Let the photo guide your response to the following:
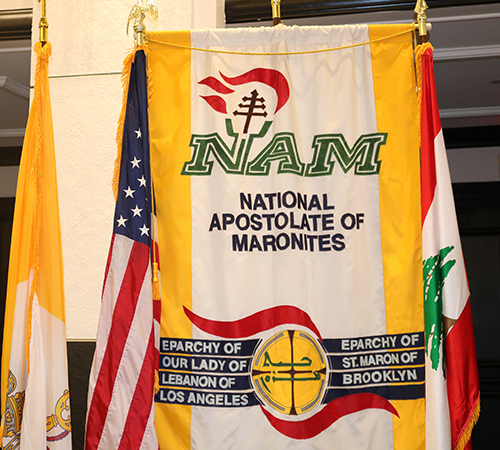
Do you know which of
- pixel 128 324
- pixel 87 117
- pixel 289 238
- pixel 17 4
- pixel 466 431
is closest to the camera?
pixel 466 431

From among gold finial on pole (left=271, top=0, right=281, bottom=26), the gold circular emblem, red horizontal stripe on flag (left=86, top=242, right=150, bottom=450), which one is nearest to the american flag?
red horizontal stripe on flag (left=86, top=242, right=150, bottom=450)

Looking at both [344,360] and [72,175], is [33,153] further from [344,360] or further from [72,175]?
[344,360]

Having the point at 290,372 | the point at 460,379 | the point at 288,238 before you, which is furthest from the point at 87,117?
the point at 460,379

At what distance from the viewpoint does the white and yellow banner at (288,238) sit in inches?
64.9

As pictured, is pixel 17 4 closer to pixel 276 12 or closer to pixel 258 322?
pixel 276 12

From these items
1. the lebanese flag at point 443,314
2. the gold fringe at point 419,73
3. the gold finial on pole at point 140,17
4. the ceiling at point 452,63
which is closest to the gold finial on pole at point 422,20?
the gold fringe at point 419,73

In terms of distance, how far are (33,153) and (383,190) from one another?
124 centimetres

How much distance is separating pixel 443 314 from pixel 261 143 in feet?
2.73

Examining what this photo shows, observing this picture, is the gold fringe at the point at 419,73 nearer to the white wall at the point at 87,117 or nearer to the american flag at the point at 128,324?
the white wall at the point at 87,117

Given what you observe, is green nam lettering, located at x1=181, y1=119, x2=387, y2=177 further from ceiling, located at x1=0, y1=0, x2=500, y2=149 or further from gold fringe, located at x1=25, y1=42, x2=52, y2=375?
ceiling, located at x1=0, y1=0, x2=500, y2=149

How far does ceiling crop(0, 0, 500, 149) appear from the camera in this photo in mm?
2902

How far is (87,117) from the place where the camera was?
1962mm

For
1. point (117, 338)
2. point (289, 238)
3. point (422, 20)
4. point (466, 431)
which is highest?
point (422, 20)

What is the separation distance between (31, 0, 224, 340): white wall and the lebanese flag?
3.35 ft
